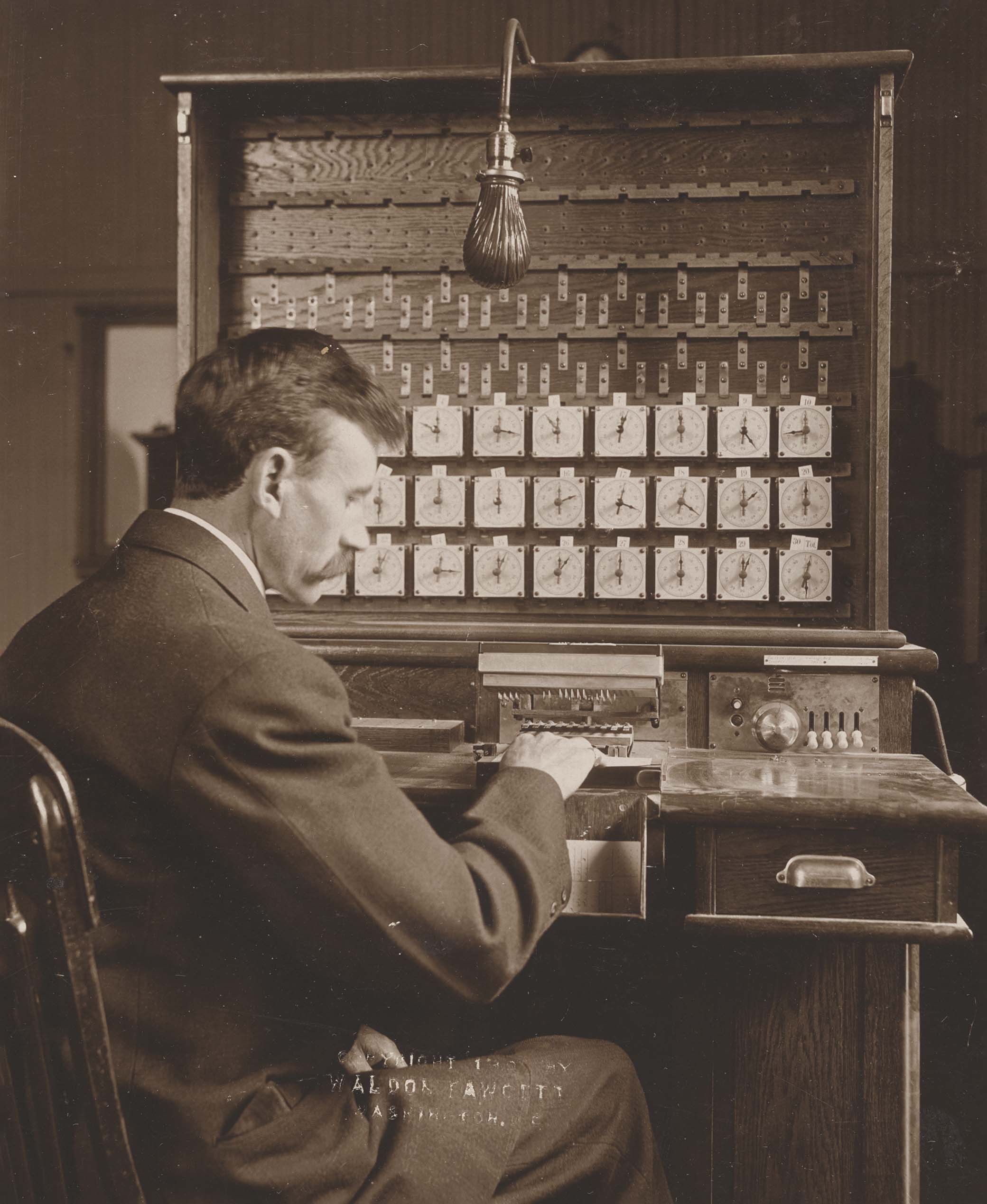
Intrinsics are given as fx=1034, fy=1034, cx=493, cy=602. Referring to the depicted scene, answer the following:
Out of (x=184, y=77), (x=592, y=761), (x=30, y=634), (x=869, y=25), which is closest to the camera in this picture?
(x=30, y=634)

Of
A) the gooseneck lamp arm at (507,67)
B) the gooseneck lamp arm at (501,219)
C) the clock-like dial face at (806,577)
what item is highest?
the gooseneck lamp arm at (507,67)

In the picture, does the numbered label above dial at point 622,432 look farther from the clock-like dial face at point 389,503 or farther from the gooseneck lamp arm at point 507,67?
the gooseneck lamp arm at point 507,67

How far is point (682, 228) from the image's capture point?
8.36ft

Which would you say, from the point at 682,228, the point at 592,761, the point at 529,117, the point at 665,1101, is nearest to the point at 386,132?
the point at 529,117

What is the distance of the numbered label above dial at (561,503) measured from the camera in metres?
2.58

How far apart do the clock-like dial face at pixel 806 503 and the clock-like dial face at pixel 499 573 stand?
25.6 inches

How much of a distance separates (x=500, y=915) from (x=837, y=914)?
0.76m

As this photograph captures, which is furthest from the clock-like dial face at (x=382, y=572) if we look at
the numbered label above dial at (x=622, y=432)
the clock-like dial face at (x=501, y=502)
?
the numbered label above dial at (x=622, y=432)

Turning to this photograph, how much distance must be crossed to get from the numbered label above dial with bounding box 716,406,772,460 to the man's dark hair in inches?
47.1

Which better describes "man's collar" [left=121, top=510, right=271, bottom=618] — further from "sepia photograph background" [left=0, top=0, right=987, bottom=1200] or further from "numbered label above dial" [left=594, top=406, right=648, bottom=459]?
"sepia photograph background" [left=0, top=0, right=987, bottom=1200]

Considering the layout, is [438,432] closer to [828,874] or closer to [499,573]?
[499,573]

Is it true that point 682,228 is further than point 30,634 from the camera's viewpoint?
Yes

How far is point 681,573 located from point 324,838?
1627mm

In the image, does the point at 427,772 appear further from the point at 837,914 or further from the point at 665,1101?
the point at 665,1101
